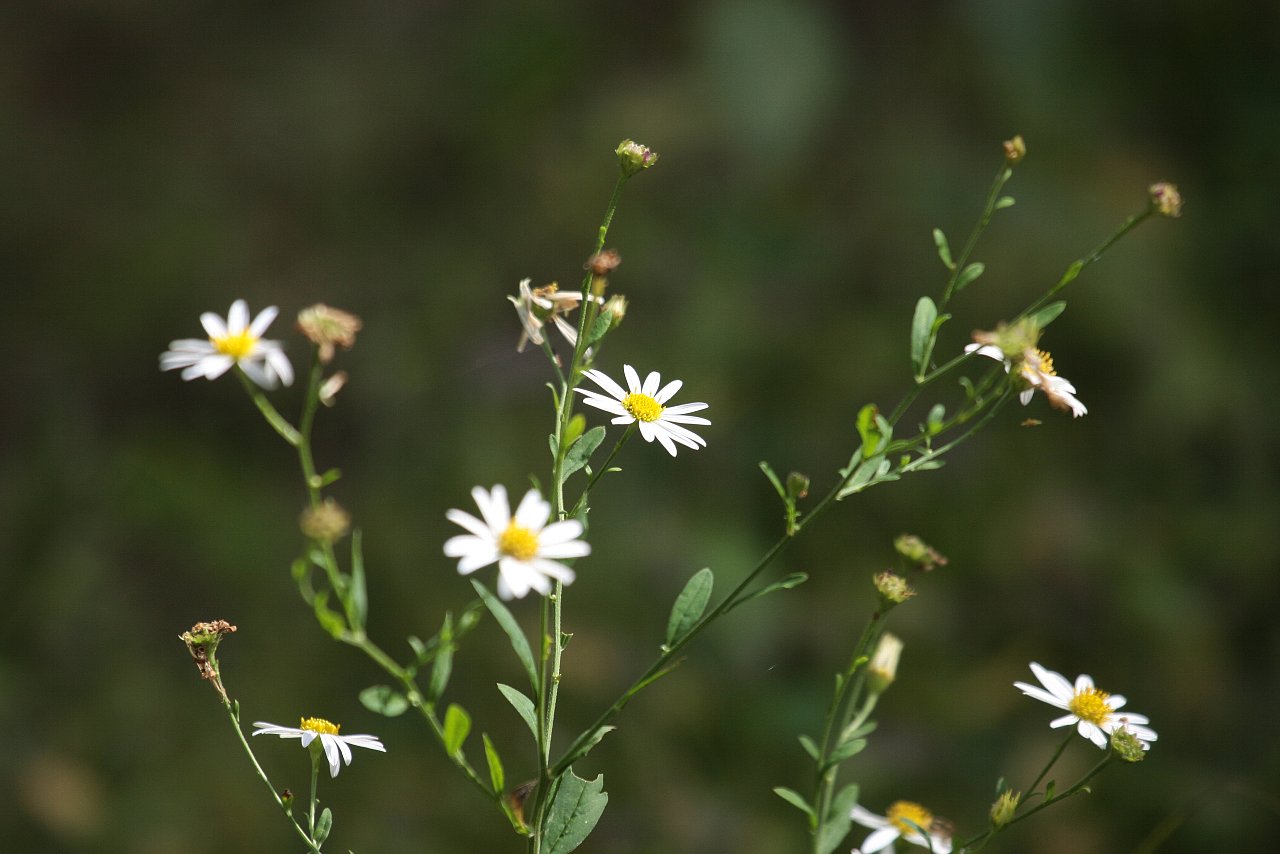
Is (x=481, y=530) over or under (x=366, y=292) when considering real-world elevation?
over

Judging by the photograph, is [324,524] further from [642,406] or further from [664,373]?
[664,373]

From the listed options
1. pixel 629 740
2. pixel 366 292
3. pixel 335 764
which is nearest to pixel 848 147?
pixel 366 292

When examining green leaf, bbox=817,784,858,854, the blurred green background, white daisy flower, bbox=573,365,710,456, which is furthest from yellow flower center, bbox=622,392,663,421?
the blurred green background

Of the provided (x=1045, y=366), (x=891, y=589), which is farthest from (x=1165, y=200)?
(x=891, y=589)

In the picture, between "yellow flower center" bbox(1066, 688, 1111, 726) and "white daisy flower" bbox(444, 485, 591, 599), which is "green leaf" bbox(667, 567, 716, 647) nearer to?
"white daisy flower" bbox(444, 485, 591, 599)

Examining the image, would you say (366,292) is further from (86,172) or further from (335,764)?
(335,764)
